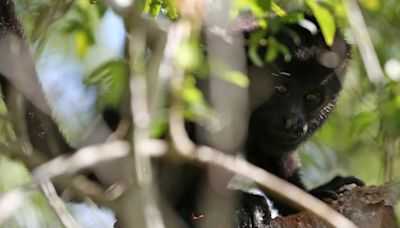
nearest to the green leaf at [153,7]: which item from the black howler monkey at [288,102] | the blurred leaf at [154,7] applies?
the blurred leaf at [154,7]

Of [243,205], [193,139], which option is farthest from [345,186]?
[193,139]

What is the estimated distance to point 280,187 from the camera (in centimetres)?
259

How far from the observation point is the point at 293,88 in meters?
4.24

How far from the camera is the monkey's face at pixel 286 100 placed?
13.5 feet

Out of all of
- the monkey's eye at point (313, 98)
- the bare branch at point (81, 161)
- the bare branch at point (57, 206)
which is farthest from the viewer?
the monkey's eye at point (313, 98)

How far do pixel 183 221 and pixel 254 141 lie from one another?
76 centimetres

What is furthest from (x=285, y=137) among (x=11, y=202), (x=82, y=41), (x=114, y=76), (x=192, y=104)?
(x=11, y=202)

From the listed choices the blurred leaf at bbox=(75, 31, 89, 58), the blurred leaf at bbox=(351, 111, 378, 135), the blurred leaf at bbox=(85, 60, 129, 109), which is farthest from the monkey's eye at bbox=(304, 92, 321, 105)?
the blurred leaf at bbox=(85, 60, 129, 109)

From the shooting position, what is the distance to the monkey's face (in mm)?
4109

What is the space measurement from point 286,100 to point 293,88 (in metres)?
0.11

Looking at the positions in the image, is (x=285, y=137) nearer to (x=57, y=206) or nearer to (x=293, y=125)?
(x=293, y=125)

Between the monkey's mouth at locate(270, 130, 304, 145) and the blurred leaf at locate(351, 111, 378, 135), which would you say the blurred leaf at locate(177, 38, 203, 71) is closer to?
the blurred leaf at locate(351, 111, 378, 135)

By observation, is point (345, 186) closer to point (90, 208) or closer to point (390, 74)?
point (390, 74)

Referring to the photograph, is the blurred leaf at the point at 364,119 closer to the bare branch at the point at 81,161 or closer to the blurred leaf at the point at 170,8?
the blurred leaf at the point at 170,8
